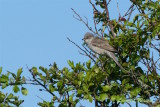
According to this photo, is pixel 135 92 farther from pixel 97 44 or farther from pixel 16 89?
pixel 97 44

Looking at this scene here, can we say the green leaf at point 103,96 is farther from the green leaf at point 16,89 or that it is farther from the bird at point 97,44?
the bird at point 97,44

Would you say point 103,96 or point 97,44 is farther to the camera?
point 97,44

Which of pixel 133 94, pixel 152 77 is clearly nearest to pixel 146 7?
pixel 152 77

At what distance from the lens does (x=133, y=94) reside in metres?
6.78

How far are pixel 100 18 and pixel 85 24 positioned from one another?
22.4 inches

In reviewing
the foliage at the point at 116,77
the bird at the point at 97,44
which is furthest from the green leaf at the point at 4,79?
the bird at the point at 97,44

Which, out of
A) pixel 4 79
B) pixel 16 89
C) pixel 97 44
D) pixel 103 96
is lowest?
pixel 103 96

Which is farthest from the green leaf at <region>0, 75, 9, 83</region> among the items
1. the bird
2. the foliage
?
the bird

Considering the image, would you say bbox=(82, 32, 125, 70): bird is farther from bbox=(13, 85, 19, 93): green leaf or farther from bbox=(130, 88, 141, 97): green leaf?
bbox=(13, 85, 19, 93): green leaf

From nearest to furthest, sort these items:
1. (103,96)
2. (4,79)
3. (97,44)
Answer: (103,96)
(4,79)
(97,44)

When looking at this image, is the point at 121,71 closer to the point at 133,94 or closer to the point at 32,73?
the point at 133,94

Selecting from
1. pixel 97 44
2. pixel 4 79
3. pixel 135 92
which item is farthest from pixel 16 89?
pixel 97 44

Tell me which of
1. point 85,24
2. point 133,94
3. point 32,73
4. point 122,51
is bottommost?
point 133,94

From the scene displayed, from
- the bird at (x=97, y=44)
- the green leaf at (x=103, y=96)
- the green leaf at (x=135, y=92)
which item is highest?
the bird at (x=97, y=44)
